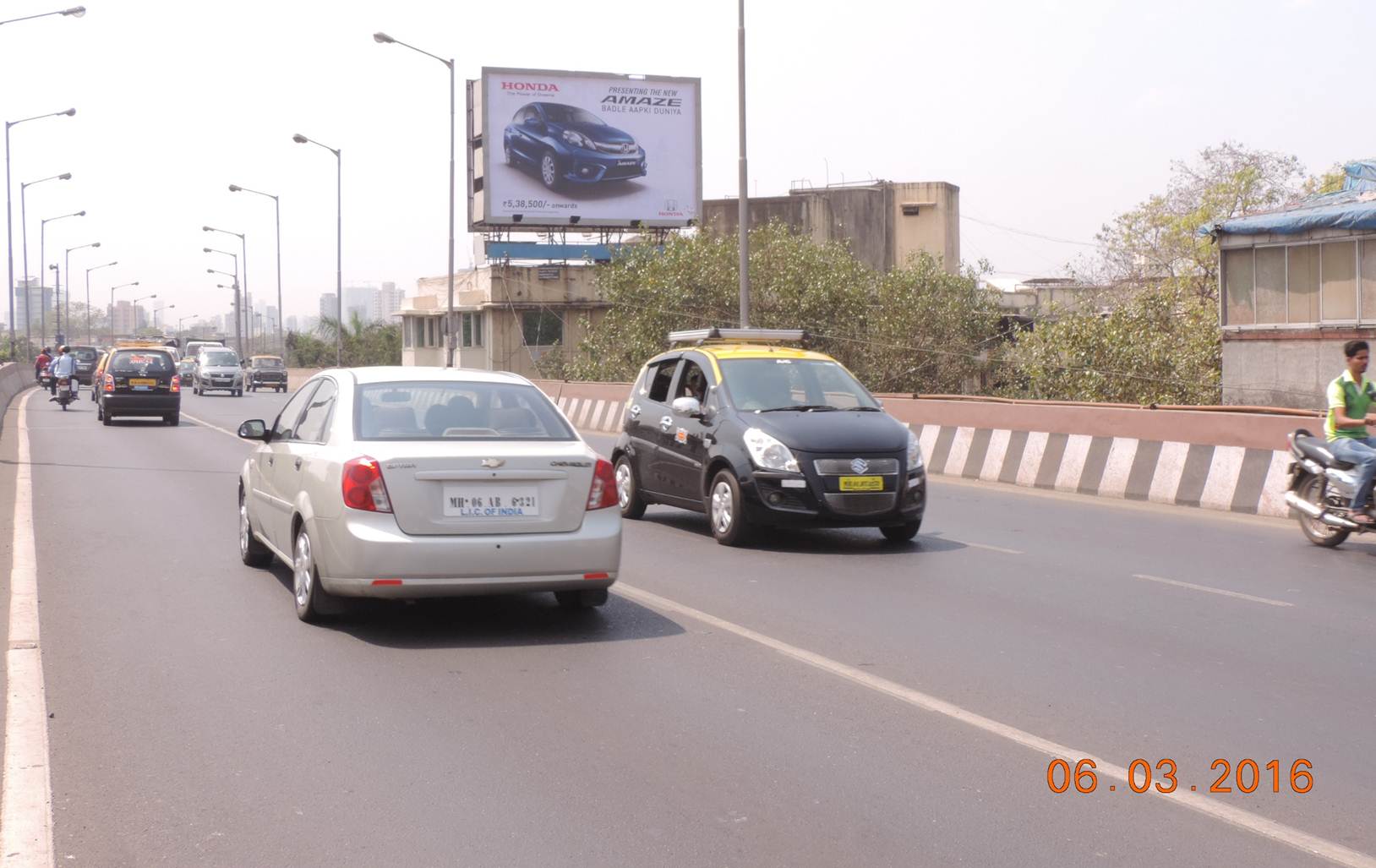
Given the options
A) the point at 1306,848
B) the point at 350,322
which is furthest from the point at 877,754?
the point at 350,322

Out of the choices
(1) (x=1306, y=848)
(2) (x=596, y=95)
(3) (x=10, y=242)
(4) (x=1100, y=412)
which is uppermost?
(2) (x=596, y=95)

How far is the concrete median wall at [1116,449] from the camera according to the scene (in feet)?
47.1

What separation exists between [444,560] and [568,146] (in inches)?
1699

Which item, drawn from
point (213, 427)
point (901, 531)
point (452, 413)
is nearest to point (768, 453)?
point (901, 531)

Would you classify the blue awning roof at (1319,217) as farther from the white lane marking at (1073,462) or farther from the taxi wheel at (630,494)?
the taxi wheel at (630,494)

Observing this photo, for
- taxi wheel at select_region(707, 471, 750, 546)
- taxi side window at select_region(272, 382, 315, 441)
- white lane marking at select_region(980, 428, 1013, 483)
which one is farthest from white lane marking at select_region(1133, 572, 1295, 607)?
white lane marking at select_region(980, 428, 1013, 483)

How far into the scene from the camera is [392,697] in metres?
6.61

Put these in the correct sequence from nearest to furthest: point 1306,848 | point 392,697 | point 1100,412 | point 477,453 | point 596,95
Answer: point 1306,848 < point 392,697 < point 477,453 < point 1100,412 < point 596,95

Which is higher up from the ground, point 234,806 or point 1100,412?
point 1100,412

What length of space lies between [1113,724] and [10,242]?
61292 millimetres

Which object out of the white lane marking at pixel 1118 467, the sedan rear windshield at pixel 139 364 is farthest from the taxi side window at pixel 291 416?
the sedan rear windshield at pixel 139 364

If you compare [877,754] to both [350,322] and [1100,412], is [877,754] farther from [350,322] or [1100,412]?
[350,322]

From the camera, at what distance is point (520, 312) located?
58.3 meters
